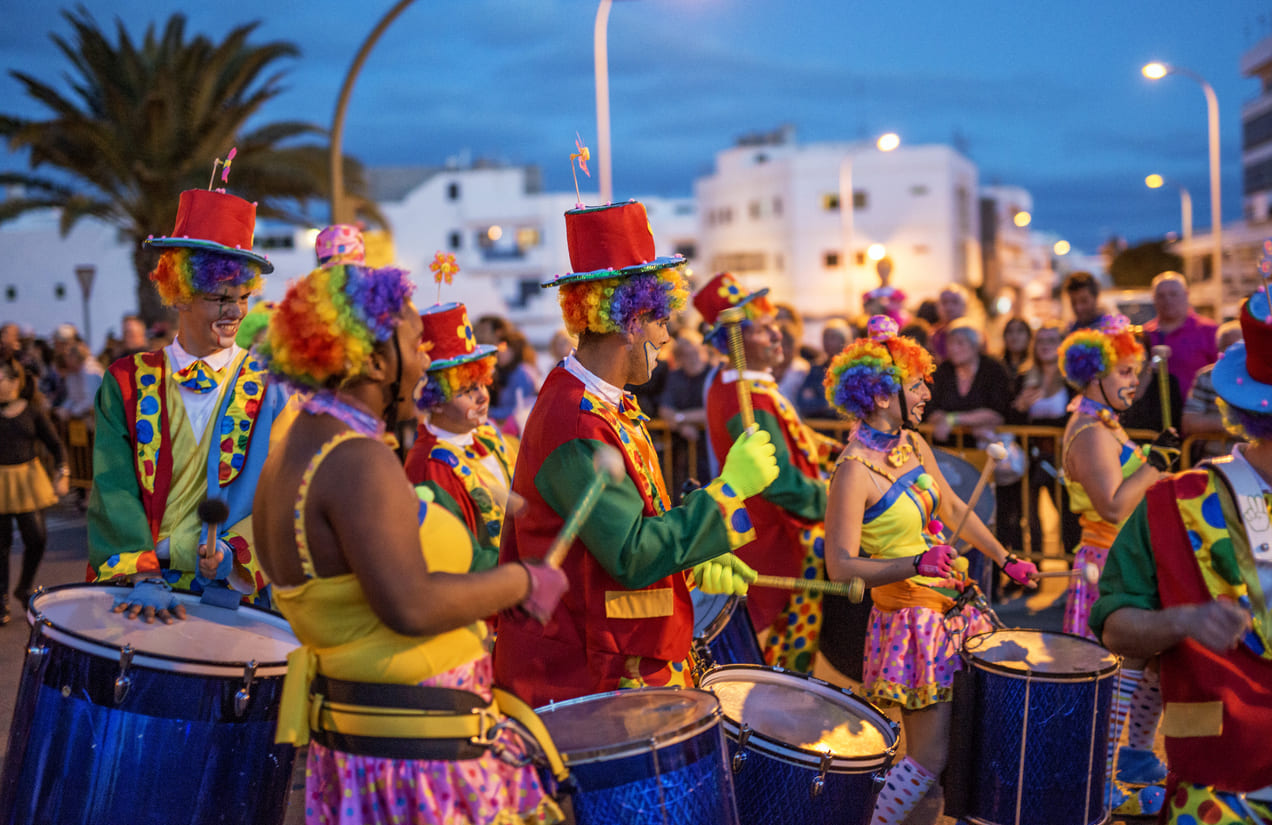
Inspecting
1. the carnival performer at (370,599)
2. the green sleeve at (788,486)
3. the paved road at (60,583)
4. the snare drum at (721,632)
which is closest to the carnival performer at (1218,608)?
the carnival performer at (370,599)

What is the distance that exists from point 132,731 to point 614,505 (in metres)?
1.36

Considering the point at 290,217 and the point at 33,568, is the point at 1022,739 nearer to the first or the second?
the point at 33,568

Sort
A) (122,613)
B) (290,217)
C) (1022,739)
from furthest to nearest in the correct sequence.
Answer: (290,217) < (1022,739) < (122,613)

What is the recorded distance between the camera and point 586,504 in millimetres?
2820

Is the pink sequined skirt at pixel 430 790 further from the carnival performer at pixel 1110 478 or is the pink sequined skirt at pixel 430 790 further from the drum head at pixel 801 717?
the carnival performer at pixel 1110 478

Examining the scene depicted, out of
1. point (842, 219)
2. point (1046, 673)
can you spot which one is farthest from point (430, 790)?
point (842, 219)

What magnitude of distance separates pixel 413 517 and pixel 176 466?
1.96 m

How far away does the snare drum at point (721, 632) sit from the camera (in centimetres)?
469

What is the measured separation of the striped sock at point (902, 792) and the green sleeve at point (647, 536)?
165 cm

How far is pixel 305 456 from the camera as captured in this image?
2498 millimetres

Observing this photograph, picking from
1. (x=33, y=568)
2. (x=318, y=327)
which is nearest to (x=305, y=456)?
(x=318, y=327)

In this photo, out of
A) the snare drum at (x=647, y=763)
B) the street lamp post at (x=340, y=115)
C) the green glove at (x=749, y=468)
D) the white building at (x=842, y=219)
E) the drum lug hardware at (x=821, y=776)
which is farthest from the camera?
the white building at (x=842, y=219)

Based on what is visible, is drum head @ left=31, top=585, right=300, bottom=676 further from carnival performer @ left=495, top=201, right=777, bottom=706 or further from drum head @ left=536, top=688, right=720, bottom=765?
drum head @ left=536, top=688, right=720, bottom=765

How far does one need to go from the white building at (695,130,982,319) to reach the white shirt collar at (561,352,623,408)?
55.8 metres
